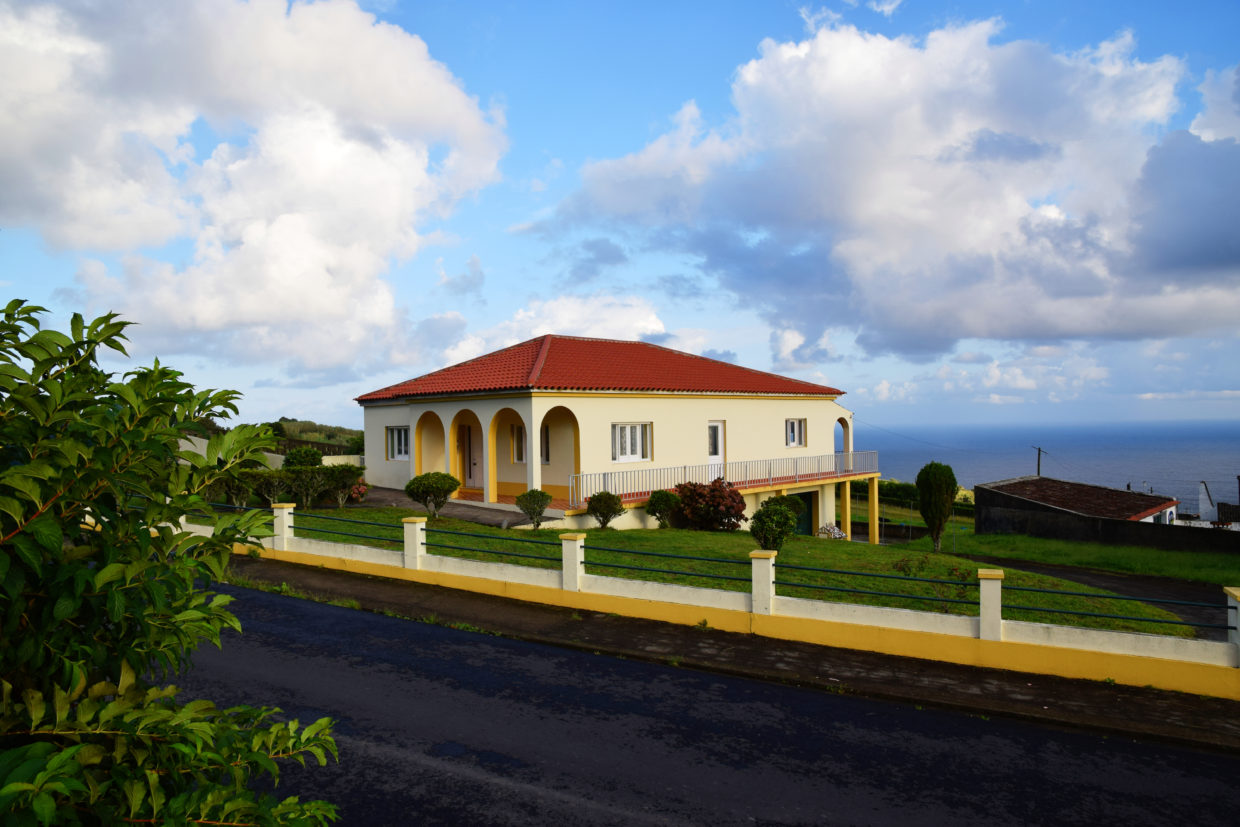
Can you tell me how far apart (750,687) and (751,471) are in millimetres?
19201

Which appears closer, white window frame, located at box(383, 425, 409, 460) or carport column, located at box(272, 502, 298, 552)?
carport column, located at box(272, 502, 298, 552)

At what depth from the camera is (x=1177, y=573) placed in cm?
1911

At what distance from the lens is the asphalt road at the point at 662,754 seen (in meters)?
5.65

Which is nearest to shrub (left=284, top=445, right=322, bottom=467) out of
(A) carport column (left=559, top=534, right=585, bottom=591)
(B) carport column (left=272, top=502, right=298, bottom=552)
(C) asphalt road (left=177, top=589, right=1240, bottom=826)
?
(B) carport column (left=272, top=502, right=298, bottom=552)

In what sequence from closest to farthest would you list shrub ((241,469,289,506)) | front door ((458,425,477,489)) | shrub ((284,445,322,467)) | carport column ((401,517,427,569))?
carport column ((401,517,427,569)) → shrub ((241,469,289,506)) → shrub ((284,445,322,467)) → front door ((458,425,477,489))

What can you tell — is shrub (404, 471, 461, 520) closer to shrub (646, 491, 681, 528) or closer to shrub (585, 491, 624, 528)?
shrub (585, 491, 624, 528)

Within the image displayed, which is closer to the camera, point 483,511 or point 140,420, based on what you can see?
point 140,420

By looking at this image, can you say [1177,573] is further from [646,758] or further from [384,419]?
[384,419]

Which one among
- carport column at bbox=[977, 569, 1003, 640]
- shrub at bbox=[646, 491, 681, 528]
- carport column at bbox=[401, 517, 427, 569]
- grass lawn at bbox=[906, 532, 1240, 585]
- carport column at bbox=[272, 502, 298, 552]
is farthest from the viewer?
shrub at bbox=[646, 491, 681, 528]

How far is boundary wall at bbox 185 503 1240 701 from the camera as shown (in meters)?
8.34

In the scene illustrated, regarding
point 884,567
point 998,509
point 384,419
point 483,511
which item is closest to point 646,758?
point 884,567

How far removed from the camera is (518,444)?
24391 mm

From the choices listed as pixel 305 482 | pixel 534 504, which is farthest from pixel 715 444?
pixel 305 482

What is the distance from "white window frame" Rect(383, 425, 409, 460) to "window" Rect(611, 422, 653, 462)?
8.54 metres
